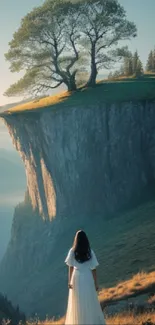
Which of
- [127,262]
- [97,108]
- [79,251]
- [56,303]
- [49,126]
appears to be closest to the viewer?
[79,251]

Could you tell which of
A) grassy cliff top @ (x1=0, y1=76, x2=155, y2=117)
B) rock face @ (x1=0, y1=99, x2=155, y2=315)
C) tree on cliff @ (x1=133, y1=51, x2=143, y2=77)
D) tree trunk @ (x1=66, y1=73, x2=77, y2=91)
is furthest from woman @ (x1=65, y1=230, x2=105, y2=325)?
tree on cliff @ (x1=133, y1=51, x2=143, y2=77)

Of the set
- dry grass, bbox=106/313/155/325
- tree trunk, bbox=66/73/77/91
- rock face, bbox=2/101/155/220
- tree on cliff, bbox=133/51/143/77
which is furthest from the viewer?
tree on cliff, bbox=133/51/143/77

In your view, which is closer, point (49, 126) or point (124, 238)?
point (124, 238)

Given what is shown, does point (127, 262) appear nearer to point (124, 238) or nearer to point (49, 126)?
point (124, 238)

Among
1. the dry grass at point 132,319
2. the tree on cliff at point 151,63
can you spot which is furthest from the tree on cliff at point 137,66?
the dry grass at point 132,319

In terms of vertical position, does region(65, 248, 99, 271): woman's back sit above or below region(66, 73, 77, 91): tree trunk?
above

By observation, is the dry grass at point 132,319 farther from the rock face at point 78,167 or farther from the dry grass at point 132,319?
the rock face at point 78,167

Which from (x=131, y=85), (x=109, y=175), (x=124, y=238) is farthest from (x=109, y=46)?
(x=124, y=238)

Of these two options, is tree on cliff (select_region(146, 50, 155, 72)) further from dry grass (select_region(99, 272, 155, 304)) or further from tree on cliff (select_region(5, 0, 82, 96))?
dry grass (select_region(99, 272, 155, 304))
